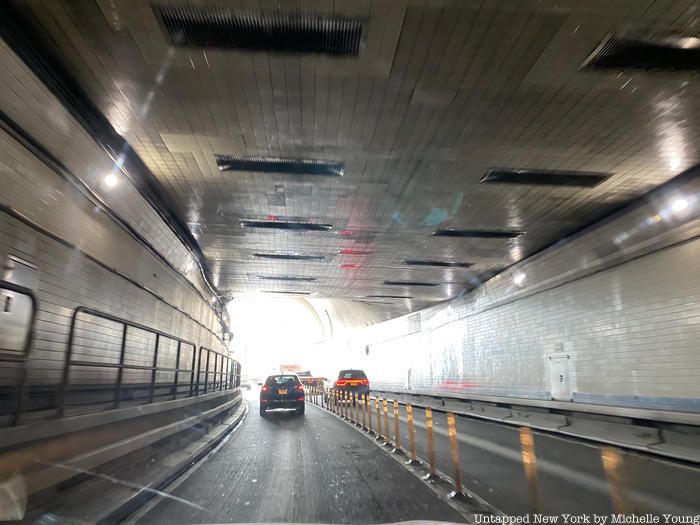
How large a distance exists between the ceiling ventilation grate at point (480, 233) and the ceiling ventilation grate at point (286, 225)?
3.39 metres

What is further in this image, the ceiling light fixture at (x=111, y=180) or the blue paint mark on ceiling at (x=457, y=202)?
the blue paint mark on ceiling at (x=457, y=202)

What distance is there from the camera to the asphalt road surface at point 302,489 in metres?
5.39

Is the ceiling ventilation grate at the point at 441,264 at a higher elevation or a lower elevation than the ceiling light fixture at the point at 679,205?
higher

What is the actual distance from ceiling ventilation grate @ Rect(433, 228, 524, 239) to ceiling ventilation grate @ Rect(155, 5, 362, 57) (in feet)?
29.0

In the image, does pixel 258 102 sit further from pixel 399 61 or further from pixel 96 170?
pixel 96 170

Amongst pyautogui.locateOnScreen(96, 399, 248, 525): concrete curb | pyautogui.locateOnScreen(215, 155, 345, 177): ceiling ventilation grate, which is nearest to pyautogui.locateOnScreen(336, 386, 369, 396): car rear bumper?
pyautogui.locateOnScreen(96, 399, 248, 525): concrete curb

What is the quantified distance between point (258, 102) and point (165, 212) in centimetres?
582

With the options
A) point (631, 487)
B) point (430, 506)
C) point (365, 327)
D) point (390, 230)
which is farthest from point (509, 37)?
point (365, 327)

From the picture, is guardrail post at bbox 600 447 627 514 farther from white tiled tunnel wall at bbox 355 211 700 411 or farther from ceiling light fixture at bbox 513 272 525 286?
ceiling light fixture at bbox 513 272 525 286

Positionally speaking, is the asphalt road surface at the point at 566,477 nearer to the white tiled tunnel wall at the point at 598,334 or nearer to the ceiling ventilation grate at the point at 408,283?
the white tiled tunnel wall at the point at 598,334

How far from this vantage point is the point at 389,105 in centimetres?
762

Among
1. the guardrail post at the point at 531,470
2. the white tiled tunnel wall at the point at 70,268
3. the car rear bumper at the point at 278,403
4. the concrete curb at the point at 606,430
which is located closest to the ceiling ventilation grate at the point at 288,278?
the car rear bumper at the point at 278,403

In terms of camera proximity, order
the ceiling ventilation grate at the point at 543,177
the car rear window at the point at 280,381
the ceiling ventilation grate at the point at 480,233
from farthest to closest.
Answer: the car rear window at the point at 280,381 → the ceiling ventilation grate at the point at 480,233 → the ceiling ventilation grate at the point at 543,177

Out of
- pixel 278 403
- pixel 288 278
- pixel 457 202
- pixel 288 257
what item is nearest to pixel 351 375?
pixel 288 278
